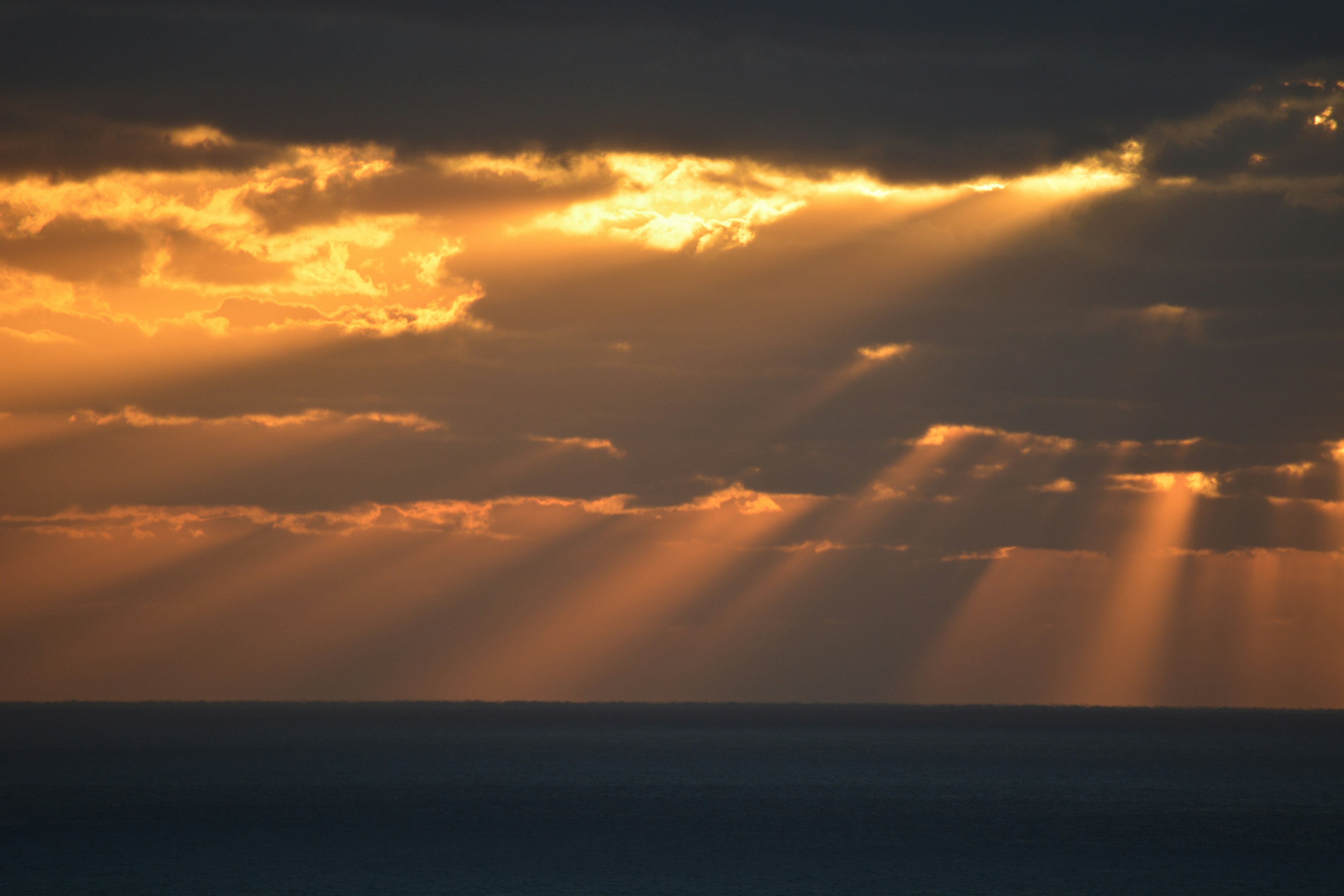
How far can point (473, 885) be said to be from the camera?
84.6m

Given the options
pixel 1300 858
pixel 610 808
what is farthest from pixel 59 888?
pixel 1300 858

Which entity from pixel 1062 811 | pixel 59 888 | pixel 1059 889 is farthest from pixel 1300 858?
pixel 59 888

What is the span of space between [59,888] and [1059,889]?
57058mm

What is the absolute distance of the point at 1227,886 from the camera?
8831cm

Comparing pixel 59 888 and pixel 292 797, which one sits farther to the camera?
pixel 292 797

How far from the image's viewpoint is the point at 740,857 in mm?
99438

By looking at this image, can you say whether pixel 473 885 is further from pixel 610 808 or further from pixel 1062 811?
pixel 1062 811

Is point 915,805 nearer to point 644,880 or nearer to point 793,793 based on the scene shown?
point 793,793

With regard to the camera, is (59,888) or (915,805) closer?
(59,888)

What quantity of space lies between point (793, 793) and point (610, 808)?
2862 cm

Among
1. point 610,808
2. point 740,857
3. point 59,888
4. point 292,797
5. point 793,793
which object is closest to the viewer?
point 59,888

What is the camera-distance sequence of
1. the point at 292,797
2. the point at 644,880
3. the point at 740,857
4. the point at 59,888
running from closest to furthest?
the point at 59,888 → the point at 644,880 → the point at 740,857 → the point at 292,797

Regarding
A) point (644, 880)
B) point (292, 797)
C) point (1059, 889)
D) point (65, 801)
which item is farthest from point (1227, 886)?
point (65, 801)

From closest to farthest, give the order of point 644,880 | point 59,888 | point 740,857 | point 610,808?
point 59,888, point 644,880, point 740,857, point 610,808
